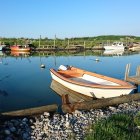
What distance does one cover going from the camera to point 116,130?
9.45 meters

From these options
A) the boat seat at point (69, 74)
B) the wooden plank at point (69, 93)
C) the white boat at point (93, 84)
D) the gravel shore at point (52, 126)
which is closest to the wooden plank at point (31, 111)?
the gravel shore at point (52, 126)

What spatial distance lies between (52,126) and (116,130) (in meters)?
3.02

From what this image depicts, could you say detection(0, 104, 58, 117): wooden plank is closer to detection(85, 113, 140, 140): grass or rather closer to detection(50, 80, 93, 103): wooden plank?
detection(85, 113, 140, 140): grass

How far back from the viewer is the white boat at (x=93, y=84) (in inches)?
717

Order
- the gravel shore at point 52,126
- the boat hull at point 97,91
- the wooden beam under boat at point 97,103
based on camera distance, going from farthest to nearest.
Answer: the boat hull at point 97,91, the wooden beam under boat at point 97,103, the gravel shore at point 52,126

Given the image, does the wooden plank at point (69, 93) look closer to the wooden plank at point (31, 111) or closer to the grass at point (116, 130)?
the wooden plank at point (31, 111)

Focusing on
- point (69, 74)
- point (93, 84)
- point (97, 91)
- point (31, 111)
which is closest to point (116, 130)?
point (31, 111)

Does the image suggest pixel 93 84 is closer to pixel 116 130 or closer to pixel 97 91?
pixel 97 91

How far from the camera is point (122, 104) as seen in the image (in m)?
15.4

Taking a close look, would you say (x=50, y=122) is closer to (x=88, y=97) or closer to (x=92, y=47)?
(x=88, y=97)

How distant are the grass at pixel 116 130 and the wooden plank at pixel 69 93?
9.85m

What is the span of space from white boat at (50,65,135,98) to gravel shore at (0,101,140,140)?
4.17 meters

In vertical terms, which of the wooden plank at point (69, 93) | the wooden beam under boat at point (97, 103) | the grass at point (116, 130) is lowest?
the wooden plank at point (69, 93)

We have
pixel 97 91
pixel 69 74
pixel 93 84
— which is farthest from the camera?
pixel 69 74
